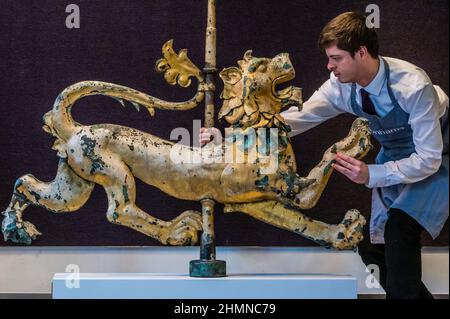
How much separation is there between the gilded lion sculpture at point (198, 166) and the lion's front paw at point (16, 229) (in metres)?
0.05

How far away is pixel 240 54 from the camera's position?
1.62 m

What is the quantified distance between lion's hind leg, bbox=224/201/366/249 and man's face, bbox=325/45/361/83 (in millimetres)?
217

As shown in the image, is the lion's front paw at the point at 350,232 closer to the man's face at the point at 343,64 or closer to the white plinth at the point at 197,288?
the white plinth at the point at 197,288

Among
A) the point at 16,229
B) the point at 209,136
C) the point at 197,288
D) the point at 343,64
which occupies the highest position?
the point at 343,64

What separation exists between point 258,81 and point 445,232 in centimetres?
49

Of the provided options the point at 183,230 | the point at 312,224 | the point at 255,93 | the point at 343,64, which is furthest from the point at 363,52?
the point at 183,230

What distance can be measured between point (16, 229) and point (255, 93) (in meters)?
0.45

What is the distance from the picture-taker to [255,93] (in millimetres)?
1429

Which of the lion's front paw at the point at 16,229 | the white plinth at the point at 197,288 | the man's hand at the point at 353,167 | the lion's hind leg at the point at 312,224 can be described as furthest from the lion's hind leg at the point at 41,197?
the man's hand at the point at 353,167

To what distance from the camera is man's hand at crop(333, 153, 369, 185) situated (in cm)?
144

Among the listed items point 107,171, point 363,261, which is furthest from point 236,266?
point 107,171

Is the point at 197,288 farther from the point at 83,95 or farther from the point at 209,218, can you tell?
the point at 83,95

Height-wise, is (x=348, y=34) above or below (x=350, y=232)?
above

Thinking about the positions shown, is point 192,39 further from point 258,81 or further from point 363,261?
point 363,261
